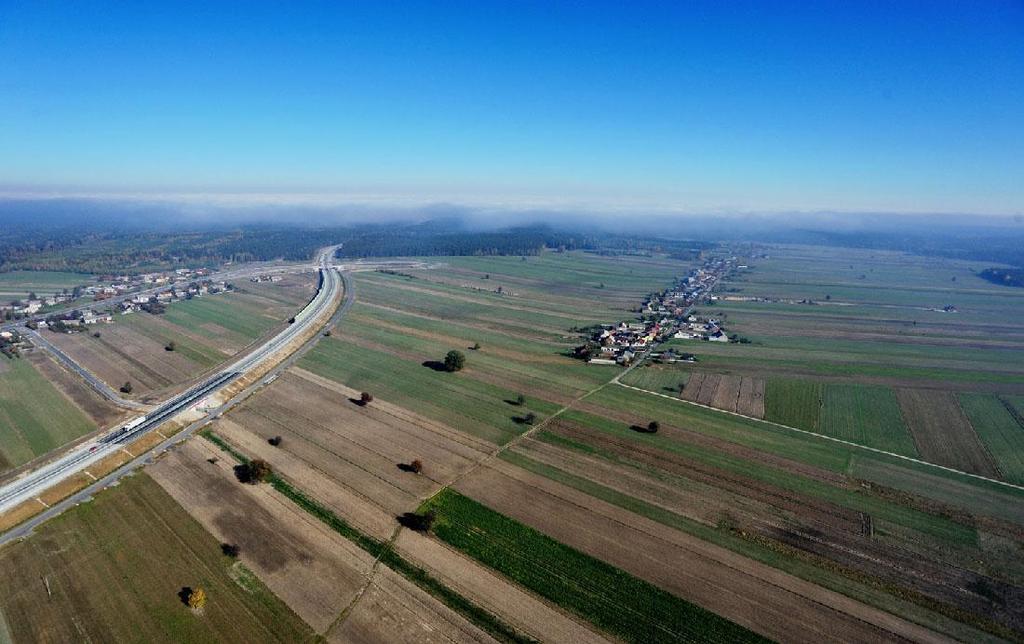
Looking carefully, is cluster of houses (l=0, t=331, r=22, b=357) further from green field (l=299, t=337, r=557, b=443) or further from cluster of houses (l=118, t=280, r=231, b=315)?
green field (l=299, t=337, r=557, b=443)

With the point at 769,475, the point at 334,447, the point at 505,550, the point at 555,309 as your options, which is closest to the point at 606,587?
the point at 505,550

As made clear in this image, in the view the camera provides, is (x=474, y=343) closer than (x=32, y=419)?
No

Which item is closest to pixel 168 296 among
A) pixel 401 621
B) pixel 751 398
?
pixel 401 621

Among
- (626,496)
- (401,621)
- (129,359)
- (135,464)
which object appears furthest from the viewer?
(129,359)

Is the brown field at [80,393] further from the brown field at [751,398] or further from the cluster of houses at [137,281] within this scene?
the brown field at [751,398]

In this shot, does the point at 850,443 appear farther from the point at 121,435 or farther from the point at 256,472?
the point at 121,435

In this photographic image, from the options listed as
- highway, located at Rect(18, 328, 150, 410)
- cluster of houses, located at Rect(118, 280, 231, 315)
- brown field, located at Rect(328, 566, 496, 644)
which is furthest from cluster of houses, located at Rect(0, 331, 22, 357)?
brown field, located at Rect(328, 566, 496, 644)

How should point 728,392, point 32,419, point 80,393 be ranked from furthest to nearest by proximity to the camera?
point 728,392, point 80,393, point 32,419
